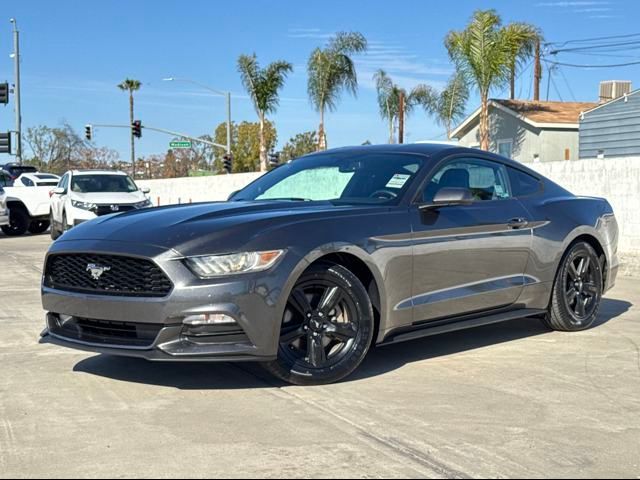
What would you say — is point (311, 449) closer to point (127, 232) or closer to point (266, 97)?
point (127, 232)

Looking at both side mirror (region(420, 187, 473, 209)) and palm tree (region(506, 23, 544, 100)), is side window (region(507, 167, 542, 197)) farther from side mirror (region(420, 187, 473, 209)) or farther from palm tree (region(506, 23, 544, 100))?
palm tree (region(506, 23, 544, 100))

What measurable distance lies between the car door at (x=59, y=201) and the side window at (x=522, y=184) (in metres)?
13.8

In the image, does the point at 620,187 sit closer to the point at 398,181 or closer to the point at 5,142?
the point at 398,181

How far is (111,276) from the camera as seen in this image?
5023 millimetres

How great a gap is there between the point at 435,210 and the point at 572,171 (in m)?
8.60

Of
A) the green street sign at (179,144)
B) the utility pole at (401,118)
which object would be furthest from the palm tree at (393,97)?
the green street sign at (179,144)

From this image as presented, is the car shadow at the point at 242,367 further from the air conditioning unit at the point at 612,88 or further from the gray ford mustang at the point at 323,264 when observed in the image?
the air conditioning unit at the point at 612,88

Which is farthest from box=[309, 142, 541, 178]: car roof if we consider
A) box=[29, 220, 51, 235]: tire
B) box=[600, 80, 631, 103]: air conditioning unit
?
box=[600, 80, 631, 103]: air conditioning unit

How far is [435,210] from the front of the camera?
19.4ft

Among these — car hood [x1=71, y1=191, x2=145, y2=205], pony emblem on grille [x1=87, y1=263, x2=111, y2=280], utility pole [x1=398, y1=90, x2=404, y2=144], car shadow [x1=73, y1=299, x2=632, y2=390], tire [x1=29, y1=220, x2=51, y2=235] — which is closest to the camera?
pony emblem on grille [x1=87, y1=263, x2=111, y2=280]

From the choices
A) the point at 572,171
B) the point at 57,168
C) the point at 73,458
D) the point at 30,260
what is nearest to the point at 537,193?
the point at 73,458

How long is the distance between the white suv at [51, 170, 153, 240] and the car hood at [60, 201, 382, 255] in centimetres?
1255

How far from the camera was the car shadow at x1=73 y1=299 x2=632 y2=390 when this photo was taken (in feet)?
17.6

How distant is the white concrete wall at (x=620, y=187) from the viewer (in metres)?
12.7
